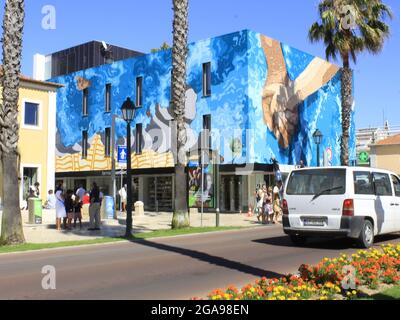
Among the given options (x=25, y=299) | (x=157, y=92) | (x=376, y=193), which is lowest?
(x=25, y=299)

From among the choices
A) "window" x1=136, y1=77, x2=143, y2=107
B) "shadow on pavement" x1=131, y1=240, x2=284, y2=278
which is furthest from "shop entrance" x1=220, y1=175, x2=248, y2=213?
"shadow on pavement" x1=131, y1=240, x2=284, y2=278

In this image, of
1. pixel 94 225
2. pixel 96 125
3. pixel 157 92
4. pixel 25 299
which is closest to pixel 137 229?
pixel 94 225

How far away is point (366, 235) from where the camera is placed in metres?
12.0

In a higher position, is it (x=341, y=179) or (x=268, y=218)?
(x=341, y=179)

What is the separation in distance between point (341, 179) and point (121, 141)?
1078 inches

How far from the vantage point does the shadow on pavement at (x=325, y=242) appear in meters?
12.5

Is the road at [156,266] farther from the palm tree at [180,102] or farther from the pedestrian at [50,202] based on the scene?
the pedestrian at [50,202]

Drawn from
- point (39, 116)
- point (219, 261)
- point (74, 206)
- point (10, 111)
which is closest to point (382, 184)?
point (219, 261)

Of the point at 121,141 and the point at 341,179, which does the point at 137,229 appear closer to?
the point at 341,179

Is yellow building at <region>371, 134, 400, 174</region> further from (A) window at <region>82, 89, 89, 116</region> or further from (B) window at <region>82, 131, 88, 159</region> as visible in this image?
(A) window at <region>82, 89, 89, 116</region>

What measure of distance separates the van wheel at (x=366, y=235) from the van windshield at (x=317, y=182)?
3.56 feet

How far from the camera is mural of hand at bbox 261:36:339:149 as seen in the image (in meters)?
31.6
